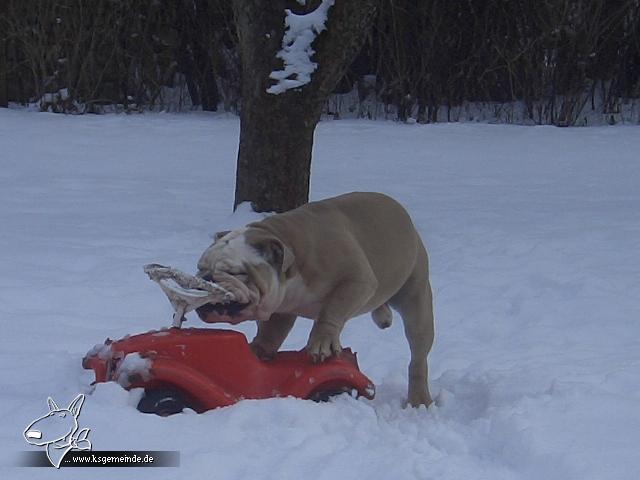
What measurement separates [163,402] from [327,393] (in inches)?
24.2

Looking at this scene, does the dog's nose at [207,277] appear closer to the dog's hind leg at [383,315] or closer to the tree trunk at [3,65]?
the dog's hind leg at [383,315]

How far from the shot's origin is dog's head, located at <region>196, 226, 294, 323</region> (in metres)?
3.29

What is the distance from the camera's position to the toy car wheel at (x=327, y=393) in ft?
11.4

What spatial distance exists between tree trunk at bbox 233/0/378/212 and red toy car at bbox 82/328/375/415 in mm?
3589

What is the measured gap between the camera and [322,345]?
3.49 meters

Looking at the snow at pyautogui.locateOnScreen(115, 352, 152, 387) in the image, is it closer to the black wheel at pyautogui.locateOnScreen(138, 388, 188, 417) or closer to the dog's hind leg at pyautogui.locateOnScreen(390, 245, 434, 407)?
the black wheel at pyautogui.locateOnScreen(138, 388, 188, 417)

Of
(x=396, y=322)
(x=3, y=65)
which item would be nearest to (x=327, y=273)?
(x=396, y=322)

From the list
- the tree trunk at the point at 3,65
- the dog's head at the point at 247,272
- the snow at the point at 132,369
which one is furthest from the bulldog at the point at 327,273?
the tree trunk at the point at 3,65

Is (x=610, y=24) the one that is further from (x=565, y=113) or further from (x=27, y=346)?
(x=27, y=346)

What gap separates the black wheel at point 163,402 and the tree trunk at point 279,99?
3.94m

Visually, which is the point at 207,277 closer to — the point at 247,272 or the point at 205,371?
the point at 247,272

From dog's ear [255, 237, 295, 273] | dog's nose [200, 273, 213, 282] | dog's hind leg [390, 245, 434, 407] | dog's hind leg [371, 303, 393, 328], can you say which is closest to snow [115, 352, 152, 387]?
dog's nose [200, 273, 213, 282]

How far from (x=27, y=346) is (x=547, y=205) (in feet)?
18.5

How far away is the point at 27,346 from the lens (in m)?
4.14
